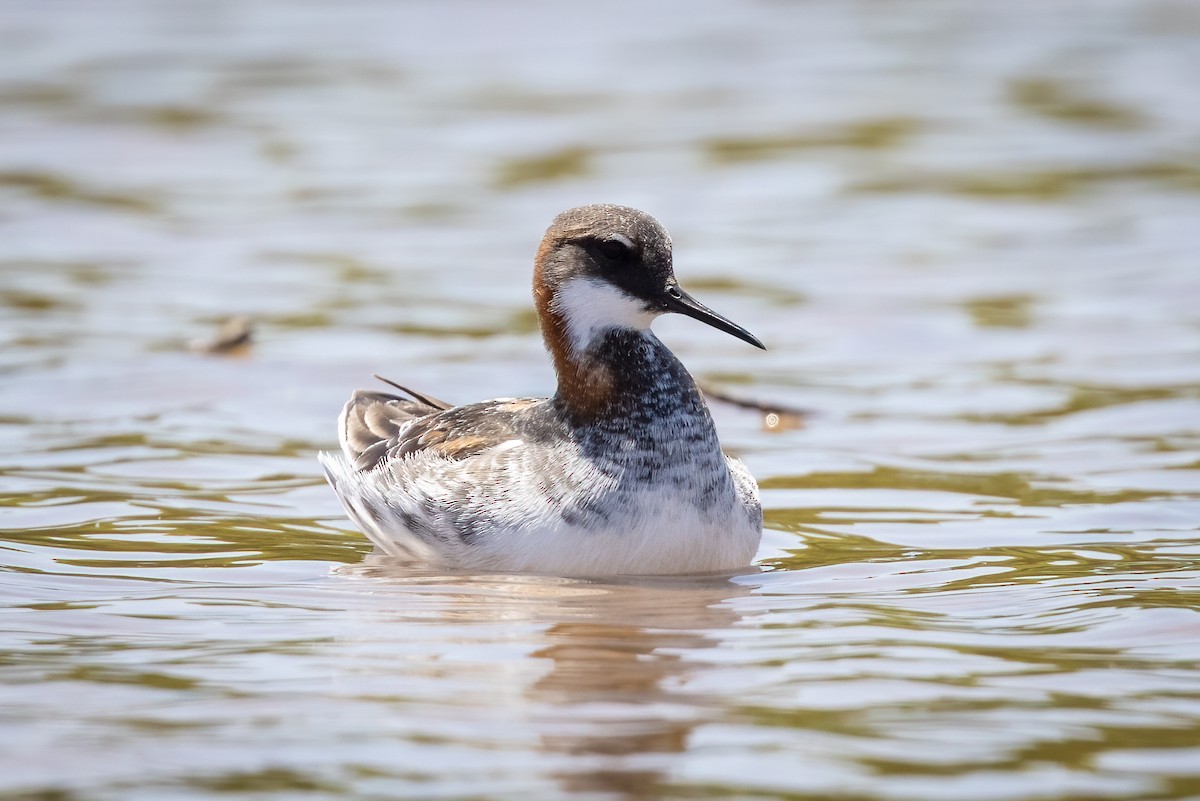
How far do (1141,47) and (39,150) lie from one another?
44.1 feet

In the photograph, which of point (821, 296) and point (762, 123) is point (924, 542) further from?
point (762, 123)

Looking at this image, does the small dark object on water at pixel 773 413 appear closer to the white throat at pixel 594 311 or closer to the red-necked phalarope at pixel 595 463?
the red-necked phalarope at pixel 595 463

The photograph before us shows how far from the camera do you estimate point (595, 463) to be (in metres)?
7.61

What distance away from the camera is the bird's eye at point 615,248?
25.3 feet

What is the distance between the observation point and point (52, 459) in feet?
31.4

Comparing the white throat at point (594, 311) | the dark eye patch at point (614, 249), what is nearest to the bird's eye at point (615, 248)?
the dark eye patch at point (614, 249)

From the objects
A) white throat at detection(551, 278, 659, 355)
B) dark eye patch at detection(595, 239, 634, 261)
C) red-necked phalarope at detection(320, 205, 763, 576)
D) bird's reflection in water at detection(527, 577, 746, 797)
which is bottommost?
bird's reflection in water at detection(527, 577, 746, 797)

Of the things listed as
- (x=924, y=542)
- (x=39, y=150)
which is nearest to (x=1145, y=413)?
(x=924, y=542)

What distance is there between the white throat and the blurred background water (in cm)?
112

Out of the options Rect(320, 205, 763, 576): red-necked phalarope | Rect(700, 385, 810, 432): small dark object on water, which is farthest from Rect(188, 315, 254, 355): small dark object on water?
Rect(320, 205, 763, 576): red-necked phalarope

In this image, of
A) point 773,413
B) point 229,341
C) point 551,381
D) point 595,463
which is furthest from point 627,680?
point 229,341

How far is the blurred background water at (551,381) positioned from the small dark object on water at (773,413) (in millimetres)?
133

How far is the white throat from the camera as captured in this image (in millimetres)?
7812

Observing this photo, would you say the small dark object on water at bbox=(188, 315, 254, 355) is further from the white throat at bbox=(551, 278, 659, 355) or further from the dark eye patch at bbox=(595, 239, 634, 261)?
the dark eye patch at bbox=(595, 239, 634, 261)
